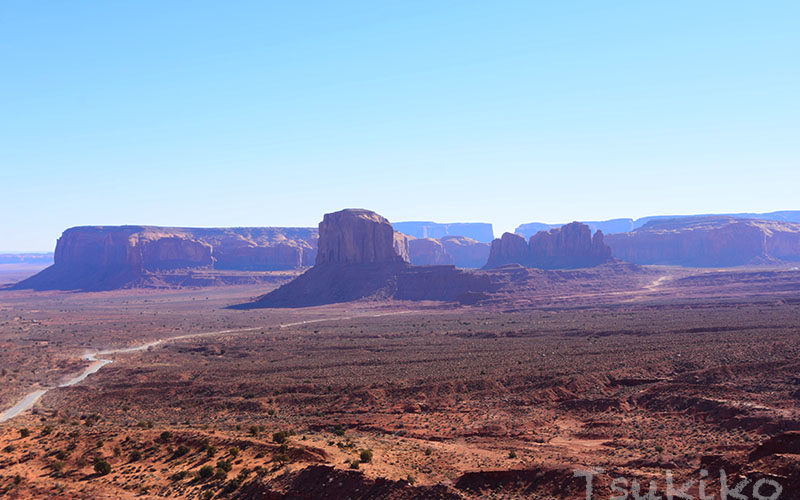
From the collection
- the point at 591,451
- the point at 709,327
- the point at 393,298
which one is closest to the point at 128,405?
the point at 591,451

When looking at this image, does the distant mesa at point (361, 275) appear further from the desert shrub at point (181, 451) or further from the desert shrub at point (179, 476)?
the desert shrub at point (179, 476)

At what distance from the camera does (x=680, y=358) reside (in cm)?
4934

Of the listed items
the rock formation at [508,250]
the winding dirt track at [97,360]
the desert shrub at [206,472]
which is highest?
the rock formation at [508,250]

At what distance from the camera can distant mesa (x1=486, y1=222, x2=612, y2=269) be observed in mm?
171750

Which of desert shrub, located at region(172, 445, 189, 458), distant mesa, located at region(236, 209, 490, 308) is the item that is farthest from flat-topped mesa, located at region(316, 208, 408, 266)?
desert shrub, located at region(172, 445, 189, 458)

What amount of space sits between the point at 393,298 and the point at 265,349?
63201 mm

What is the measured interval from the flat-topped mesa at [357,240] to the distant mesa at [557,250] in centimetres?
4666

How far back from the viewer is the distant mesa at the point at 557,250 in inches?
6762

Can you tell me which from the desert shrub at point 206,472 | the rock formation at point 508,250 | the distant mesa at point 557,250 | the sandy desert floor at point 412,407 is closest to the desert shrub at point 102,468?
the sandy desert floor at point 412,407

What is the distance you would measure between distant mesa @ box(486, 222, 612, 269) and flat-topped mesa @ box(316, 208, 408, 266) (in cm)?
4666

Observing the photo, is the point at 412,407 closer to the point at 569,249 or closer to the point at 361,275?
the point at 361,275

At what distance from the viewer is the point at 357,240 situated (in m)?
150

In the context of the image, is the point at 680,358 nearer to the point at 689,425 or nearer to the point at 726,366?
the point at 726,366

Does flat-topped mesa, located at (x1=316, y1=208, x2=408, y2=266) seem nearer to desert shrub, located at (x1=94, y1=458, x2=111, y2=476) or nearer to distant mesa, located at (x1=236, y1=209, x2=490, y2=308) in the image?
distant mesa, located at (x1=236, y1=209, x2=490, y2=308)
